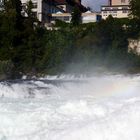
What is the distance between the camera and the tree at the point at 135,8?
51188 millimetres

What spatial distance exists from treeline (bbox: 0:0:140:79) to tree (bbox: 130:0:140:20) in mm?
661

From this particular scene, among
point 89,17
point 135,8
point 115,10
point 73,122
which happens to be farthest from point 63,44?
point 73,122

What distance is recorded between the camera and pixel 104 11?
67312 mm

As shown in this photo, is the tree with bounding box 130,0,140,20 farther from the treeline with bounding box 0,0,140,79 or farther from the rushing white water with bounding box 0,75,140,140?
the rushing white water with bounding box 0,75,140,140

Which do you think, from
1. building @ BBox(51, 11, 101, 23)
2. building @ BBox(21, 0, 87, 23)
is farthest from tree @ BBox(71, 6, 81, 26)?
building @ BBox(21, 0, 87, 23)

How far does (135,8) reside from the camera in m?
52.0

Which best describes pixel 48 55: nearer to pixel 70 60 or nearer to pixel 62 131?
pixel 70 60

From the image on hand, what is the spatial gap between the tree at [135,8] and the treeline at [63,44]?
0.66 metres

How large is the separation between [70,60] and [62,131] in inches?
1485

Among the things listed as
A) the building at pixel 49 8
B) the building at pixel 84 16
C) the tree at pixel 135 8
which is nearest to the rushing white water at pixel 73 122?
the tree at pixel 135 8

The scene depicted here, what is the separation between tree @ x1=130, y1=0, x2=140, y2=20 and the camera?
2015 inches

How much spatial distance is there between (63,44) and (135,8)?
31.4 ft

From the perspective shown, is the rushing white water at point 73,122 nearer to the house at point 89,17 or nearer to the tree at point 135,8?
the tree at point 135,8

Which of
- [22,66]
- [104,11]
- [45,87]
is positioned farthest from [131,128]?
[104,11]
